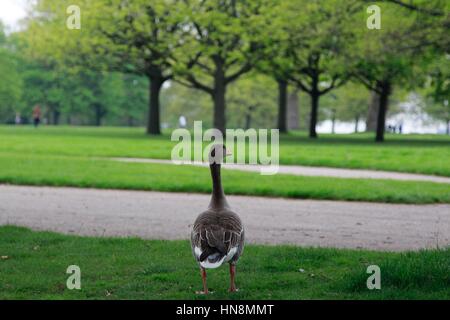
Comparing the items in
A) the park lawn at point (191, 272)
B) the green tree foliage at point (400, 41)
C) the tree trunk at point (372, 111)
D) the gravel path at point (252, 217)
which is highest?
the green tree foliage at point (400, 41)

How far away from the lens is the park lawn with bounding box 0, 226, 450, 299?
21.3 feet

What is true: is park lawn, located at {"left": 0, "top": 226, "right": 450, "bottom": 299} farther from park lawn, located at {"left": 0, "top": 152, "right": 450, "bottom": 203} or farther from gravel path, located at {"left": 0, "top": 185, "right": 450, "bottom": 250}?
park lawn, located at {"left": 0, "top": 152, "right": 450, "bottom": 203}

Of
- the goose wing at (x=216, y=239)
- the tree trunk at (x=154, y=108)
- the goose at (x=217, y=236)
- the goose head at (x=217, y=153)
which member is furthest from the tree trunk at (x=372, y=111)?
the goose wing at (x=216, y=239)

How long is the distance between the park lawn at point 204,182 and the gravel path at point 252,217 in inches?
25.8

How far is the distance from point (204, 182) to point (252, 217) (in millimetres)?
4810

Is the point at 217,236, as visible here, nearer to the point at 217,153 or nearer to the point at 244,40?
the point at 217,153

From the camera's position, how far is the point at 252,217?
12.0m

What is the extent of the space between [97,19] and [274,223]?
1178 inches

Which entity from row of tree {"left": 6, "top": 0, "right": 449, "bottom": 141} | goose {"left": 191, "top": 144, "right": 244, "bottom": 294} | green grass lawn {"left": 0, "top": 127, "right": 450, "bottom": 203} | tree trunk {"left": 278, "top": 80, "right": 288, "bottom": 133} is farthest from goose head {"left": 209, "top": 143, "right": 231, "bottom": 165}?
tree trunk {"left": 278, "top": 80, "right": 288, "bottom": 133}

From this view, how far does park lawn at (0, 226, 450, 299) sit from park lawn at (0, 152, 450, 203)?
6.42 meters

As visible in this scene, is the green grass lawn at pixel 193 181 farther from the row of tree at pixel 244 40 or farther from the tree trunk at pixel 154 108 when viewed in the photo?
the tree trunk at pixel 154 108

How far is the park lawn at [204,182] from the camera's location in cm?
1481
